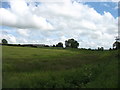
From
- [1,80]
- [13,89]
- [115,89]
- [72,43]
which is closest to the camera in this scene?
[115,89]

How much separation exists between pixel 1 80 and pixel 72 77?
193 inches

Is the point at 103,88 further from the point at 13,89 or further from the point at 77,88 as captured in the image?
the point at 13,89

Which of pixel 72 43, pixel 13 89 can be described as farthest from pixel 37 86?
pixel 72 43

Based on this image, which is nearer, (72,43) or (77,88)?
(77,88)

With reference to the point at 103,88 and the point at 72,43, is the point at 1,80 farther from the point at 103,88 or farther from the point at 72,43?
the point at 72,43

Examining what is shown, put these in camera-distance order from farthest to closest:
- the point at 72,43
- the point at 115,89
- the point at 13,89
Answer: the point at 72,43, the point at 13,89, the point at 115,89

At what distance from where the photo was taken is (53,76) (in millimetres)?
13844

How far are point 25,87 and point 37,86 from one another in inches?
27.2

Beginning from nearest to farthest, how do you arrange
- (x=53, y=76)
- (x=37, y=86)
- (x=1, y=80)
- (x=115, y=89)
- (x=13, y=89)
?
1. (x=115, y=89)
2. (x=13, y=89)
3. (x=37, y=86)
4. (x=1, y=80)
5. (x=53, y=76)

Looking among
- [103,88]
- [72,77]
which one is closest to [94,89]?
[103,88]

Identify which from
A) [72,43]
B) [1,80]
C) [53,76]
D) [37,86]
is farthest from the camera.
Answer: [72,43]

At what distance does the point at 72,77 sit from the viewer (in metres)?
13.9

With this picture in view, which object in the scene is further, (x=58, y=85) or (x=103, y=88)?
(x=58, y=85)

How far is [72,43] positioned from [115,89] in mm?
146185
